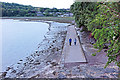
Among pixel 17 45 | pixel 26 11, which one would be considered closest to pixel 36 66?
pixel 17 45

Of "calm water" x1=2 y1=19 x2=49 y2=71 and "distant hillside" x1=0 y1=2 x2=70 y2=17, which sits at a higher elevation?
"distant hillside" x1=0 y1=2 x2=70 y2=17

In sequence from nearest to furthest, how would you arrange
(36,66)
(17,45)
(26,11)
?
(36,66), (17,45), (26,11)

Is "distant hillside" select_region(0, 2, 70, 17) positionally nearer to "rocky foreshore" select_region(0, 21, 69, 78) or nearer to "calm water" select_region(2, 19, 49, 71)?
"calm water" select_region(2, 19, 49, 71)

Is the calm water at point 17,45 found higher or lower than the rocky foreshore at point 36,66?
lower

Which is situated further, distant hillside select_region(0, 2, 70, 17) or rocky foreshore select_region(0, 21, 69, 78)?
distant hillside select_region(0, 2, 70, 17)

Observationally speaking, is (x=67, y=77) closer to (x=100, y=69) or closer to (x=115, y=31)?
(x=100, y=69)

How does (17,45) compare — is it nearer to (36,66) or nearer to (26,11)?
(36,66)

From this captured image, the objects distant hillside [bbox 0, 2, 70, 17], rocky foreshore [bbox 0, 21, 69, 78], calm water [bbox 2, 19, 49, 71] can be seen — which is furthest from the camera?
distant hillside [bbox 0, 2, 70, 17]

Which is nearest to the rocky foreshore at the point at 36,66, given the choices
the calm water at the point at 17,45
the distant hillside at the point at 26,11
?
the calm water at the point at 17,45

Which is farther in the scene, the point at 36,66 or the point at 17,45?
the point at 17,45

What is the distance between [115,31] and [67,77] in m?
4.89

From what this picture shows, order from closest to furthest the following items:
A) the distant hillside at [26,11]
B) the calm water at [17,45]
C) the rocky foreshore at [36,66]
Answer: the rocky foreshore at [36,66]
the calm water at [17,45]
the distant hillside at [26,11]

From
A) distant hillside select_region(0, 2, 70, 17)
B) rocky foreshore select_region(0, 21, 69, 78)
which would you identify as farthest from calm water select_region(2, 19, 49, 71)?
distant hillside select_region(0, 2, 70, 17)

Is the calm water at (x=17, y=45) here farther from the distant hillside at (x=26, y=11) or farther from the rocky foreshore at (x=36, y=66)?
the distant hillside at (x=26, y=11)
